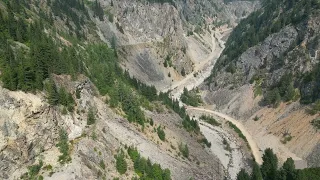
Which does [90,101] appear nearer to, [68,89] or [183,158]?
[68,89]

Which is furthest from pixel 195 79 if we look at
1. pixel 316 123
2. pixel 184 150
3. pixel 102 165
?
pixel 102 165

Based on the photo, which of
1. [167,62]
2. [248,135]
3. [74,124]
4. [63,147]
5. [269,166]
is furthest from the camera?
[167,62]

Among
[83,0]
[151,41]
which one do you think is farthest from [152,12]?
[83,0]

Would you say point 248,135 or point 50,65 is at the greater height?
point 248,135

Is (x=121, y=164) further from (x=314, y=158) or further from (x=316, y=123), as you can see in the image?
(x=316, y=123)

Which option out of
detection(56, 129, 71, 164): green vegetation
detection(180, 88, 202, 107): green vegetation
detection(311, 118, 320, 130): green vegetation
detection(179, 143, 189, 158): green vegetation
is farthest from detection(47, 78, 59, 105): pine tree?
detection(180, 88, 202, 107): green vegetation

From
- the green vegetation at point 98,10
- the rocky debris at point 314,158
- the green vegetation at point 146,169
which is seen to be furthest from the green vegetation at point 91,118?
the green vegetation at point 98,10
